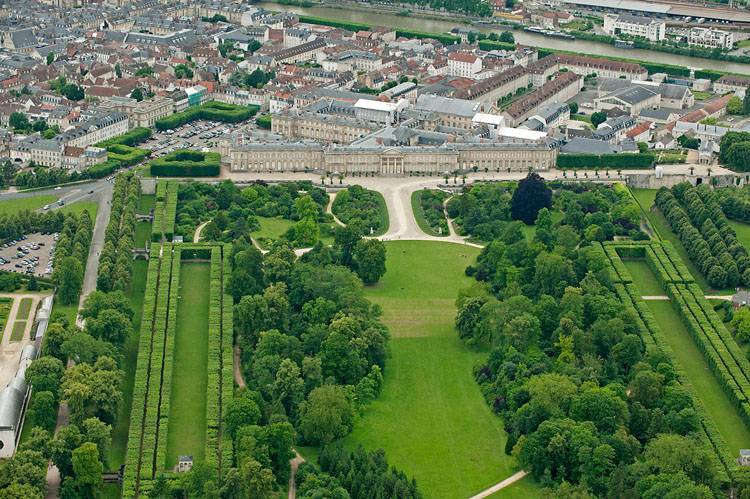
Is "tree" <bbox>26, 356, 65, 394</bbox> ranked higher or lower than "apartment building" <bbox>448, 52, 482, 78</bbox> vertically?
lower

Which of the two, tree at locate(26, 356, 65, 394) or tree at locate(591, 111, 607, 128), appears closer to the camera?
tree at locate(26, 356, 65, 394)

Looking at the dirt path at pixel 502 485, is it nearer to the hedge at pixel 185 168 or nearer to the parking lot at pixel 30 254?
the parking lot at pixel 30 254

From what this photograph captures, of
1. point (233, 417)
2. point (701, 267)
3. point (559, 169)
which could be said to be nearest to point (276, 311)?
point (233, 417)

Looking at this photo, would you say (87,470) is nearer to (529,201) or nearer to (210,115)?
(529,201)

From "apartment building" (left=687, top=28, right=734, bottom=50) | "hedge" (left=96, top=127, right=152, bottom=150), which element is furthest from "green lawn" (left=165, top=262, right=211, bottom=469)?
"apartment building" (left=687, top=28, right=734, bottom=50)

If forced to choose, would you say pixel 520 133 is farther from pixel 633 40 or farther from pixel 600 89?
pixel 633 40

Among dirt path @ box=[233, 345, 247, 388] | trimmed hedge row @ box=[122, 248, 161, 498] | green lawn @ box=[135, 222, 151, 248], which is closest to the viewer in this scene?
trimmed hedge row @ box=[122, 248, 161, 498]

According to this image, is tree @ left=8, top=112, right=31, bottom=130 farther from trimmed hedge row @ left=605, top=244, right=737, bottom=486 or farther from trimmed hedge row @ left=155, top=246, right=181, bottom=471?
trimmed hedge row @ left=605, top=244, right=737, bottom=486

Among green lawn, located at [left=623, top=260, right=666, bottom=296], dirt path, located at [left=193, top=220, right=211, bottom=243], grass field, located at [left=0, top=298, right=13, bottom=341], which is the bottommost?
grass field, located at [left=0, top=298, right=13, bottom=341]
